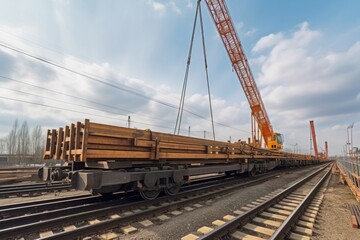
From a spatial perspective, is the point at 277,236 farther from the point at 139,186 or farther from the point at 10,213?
the point at 10,213

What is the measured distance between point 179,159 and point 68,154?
138 inches

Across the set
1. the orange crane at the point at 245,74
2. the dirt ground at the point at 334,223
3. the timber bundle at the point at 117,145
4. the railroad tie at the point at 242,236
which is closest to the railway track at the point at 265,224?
the railroad tie at the point at 242,236

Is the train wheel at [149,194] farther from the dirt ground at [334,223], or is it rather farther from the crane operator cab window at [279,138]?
the crane operator cab window at [279,138]

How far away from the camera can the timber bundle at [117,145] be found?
5199 mm

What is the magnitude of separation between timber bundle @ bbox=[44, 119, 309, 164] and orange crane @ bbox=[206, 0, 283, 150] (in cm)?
1384

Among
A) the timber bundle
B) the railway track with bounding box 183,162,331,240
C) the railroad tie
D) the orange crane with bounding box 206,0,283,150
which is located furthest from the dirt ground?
the orange crane with bounding box 206,0,283,150

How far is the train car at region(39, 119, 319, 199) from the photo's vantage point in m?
5.15

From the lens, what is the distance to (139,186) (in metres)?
6.07

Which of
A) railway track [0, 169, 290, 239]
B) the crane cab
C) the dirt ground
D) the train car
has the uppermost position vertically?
the crane cab

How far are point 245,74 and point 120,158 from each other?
18923 mm

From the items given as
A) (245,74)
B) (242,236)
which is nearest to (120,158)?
(242,236)

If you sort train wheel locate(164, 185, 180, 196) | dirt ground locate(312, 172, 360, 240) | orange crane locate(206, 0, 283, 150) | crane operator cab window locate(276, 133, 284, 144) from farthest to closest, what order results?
1. crane operator cab window locate(276, 133, 284, 144)
2. orange crane locate(206, 0, 283, 150)
3. train wheel locate(164, 185, 180, 196)
4. dirt ground locate(312, 172, 360, 240)

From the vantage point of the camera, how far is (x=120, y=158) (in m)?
5.69

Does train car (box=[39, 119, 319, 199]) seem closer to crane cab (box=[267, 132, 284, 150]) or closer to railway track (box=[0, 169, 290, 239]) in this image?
railway track (box=[0, 169, 290, 239])
